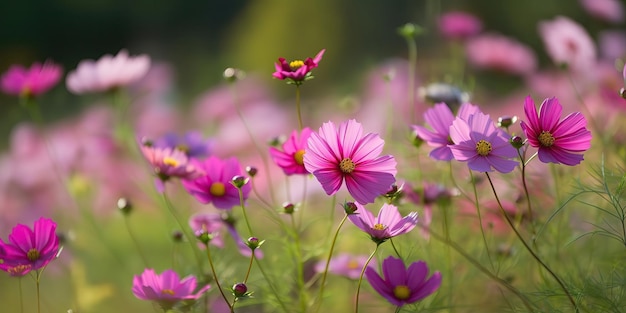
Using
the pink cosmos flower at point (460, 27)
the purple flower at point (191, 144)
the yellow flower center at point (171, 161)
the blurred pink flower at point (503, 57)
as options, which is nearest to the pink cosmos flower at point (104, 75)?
Result: the purple flower at point (191, 144)

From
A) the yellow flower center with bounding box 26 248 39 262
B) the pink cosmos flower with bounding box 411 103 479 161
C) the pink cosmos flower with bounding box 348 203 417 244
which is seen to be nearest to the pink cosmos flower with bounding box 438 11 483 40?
the pink cosmos flower with bounding box 411 103 479 161

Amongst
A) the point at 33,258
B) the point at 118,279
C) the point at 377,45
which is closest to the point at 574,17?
the point at 377,45

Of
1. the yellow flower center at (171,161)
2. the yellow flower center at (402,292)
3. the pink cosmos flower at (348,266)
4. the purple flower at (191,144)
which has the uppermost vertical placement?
the purple flower at (191,144)

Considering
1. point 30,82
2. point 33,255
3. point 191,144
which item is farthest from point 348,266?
point 30,82

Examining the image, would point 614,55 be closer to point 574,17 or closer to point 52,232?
point 52,232

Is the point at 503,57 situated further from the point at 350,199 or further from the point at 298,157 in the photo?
the point at 298,157

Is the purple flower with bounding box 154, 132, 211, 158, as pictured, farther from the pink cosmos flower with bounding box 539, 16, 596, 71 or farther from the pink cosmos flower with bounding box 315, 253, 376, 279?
the pink cosmos flower with bounding box 539, 16, 596, 71

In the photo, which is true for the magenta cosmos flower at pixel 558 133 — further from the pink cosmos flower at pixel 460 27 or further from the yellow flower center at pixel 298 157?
the pink cosmos flower at pixel 460 27
